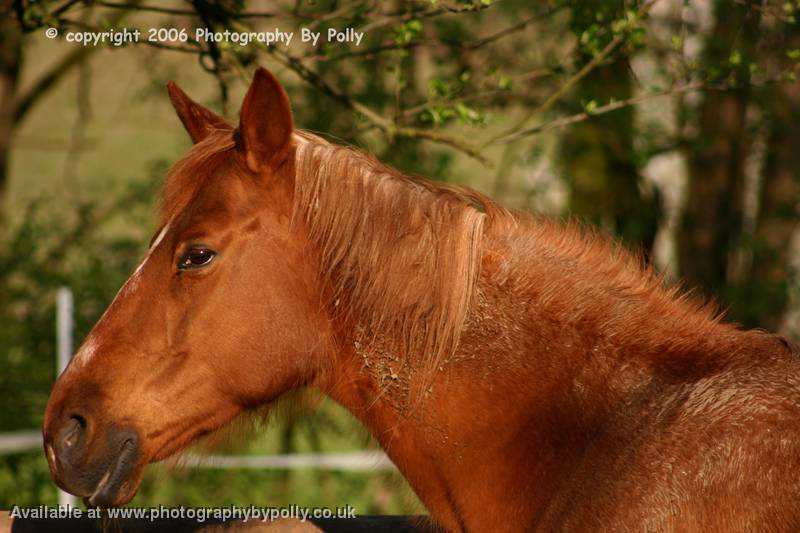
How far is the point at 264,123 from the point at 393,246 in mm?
545

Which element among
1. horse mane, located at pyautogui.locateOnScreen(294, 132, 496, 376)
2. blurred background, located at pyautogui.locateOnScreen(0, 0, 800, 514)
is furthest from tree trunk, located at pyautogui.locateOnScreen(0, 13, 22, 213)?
horse mane, located at pyautogui.locateOnScreen(294, 132, 496, 376)

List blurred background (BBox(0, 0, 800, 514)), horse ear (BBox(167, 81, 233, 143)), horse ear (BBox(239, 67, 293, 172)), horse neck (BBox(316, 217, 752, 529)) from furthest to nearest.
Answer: blurred background (BBox(0, 0, 800, 514))
horse ear (BBox(167, 81, 233, 143))
horse ear (BBox(239, 67, 293, 172))
horse neck (BBox(316, 217, 752, 529))

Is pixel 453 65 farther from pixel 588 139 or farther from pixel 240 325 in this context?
pixel 240 325

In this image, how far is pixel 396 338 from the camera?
2.93 m

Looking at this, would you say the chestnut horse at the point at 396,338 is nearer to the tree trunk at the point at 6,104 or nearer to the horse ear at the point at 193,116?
the horse ear at the point at 193,116

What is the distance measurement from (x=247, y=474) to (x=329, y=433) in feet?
3.00

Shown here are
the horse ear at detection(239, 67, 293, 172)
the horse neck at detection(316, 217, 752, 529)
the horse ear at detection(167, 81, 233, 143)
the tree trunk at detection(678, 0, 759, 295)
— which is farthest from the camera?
the tree trunk at detection(678, 0, 759, 295)

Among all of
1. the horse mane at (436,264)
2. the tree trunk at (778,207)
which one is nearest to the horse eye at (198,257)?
the horse mane at (436,264)

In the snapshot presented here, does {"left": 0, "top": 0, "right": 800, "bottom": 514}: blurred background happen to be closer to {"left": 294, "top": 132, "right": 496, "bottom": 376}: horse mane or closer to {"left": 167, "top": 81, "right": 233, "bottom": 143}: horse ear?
{"left": 167, "top": 81, "right": 233, "bottom": 143}: horse ear

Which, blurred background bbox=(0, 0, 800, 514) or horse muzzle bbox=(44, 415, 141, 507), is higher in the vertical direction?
horse muzzle bbox=(44, 415, 141, 507)

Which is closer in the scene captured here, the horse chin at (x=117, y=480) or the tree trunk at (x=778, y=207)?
the horse chin at (x=117, y=480)

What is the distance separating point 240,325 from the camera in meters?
2.94

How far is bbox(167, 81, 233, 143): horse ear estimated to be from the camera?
341 cm

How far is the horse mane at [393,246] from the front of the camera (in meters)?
2.86
